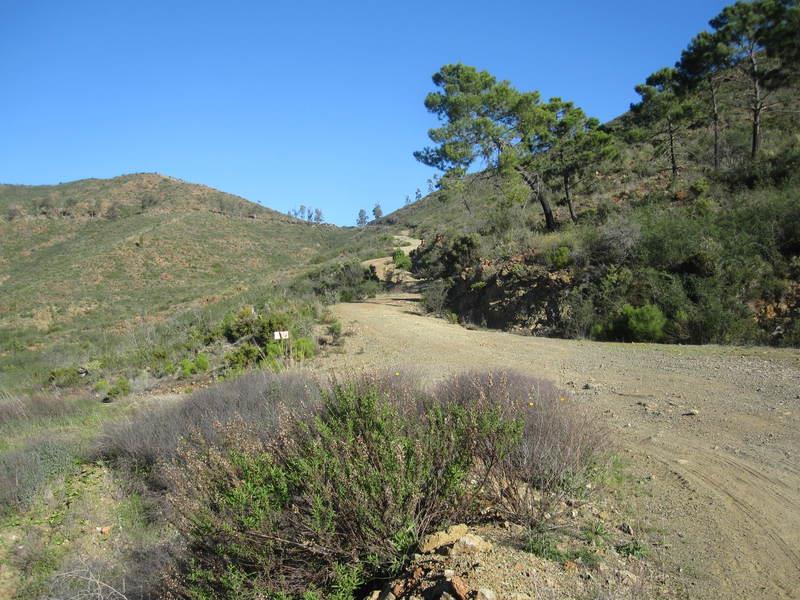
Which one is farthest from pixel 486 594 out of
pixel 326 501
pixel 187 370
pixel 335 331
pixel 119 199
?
pixel 119 199

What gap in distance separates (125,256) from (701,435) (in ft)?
190

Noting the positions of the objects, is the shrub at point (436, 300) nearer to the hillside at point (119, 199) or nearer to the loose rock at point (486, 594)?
the loose rock at point (486, 594)

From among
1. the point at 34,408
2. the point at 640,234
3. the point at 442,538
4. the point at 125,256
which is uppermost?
the point at 125,256

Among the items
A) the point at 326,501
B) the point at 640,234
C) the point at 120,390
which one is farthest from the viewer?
the point at 640,234

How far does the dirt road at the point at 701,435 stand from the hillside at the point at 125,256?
628 inches

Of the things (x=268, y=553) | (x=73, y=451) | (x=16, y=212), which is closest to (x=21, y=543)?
(x=73, y=451)

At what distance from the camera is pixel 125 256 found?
5459 centimetres

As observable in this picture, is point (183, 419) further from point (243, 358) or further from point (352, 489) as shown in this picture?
point (243, 358)

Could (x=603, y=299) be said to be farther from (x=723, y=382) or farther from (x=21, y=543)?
(x=21, y=543)

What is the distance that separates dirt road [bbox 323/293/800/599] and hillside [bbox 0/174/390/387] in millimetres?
15961

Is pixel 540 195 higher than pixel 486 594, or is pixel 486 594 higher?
pixel 540 195

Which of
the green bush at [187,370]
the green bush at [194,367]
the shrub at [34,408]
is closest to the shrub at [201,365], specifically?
the green bush at [194,367]

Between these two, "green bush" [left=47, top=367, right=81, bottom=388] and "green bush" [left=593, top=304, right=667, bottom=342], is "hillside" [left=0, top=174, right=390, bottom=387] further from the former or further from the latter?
"green bush" [left=593, top=304, right=667, bottom=342]

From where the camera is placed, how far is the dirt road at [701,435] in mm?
3482
